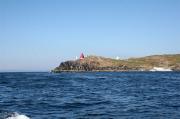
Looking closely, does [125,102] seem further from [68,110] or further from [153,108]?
[68,110]

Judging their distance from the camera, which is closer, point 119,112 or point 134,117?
point 134,117

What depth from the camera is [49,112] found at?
33656 millimetres

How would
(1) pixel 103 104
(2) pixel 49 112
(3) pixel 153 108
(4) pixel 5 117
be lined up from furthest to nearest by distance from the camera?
(1) pixel 103 104 < (3) pixel 153 108 < (2) pixel 49 112 < (4) pixel 5 117

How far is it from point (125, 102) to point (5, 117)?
52.7ft

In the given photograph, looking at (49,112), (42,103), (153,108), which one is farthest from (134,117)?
(42,103)

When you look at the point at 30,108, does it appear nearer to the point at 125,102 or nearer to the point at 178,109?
the point at 125,102

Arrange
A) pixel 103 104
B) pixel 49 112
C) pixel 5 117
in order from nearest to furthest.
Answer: pixel 5 117 → pixel 49 112 → pixel 103 104

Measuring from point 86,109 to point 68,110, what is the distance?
1.91 meters

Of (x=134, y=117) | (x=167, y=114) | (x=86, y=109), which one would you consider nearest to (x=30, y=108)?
(x=86, y=109)

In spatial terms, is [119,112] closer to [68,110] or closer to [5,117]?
[68,110]

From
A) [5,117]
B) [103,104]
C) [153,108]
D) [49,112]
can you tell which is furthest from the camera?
[103,104]

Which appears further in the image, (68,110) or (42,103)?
(42,103)

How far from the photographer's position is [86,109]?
1405 inches

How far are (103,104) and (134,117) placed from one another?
8.99 metres
